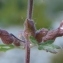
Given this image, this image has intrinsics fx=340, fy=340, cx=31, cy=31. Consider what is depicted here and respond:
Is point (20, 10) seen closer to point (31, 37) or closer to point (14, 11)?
point (14, 11)

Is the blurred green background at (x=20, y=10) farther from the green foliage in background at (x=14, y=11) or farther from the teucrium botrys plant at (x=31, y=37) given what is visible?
the teucrium botrys plant at (x=31, y=37)

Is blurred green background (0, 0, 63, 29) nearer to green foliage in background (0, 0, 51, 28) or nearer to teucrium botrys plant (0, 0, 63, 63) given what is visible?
green foliage in background (0, 0, 51, 28)

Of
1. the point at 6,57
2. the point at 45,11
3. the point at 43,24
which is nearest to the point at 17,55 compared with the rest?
the point at 6,57

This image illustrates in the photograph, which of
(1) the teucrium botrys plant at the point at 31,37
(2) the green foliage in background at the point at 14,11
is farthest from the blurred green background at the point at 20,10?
(1) the teucrium botrys plant at the point at 31,37

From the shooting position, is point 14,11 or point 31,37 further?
point 14,11

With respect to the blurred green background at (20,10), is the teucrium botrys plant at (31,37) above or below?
below

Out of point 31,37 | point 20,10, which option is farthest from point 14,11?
point 31,37

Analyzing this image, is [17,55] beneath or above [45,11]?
beneath

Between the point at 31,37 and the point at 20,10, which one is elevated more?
the point at 20,10

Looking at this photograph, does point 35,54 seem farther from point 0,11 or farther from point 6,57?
point 0,11

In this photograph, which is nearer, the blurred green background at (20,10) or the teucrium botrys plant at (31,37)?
the teucrium botrys plant at (31,37)

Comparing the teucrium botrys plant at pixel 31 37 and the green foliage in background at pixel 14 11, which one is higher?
the green foliage in background at pixel 14 11
